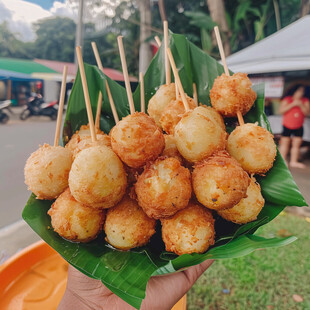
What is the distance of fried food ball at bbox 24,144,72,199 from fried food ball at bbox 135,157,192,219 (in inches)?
15.7

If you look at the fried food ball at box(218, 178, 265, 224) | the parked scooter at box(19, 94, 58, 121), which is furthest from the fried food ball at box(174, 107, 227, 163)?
the parked scooter at box(19, 94, 58, 121)

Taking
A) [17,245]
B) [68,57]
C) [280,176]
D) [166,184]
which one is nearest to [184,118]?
[166,184]

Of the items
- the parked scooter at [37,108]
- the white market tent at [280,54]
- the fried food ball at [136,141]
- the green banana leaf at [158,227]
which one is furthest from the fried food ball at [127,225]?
the parked scooter at [37,108]

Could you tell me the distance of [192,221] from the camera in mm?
1284

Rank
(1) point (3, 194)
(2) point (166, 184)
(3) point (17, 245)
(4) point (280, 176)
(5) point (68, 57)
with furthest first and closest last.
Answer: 1. (5) point (68, 57)
2. (1) point (3, 194)
3. (3) point (17, 245)
4. (4) point (280, 176)
5. (2) point (166, 184)

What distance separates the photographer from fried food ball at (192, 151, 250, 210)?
3.84ft

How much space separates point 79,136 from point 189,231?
2.76ft

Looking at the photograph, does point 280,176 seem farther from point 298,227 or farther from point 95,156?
point 298,227

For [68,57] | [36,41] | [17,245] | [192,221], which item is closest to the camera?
[192,221]

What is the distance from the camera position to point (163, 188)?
1177 millimetres

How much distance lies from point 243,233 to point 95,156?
800mm

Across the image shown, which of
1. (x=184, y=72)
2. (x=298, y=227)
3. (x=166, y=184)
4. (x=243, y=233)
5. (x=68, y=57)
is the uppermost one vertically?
(x=68, y=57)

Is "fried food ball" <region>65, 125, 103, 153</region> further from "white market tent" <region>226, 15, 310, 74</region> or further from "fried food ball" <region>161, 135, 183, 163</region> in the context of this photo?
"white market tent" <region>226, 15, 310, 74</region>

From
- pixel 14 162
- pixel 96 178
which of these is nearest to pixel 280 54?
pixel 96 178
